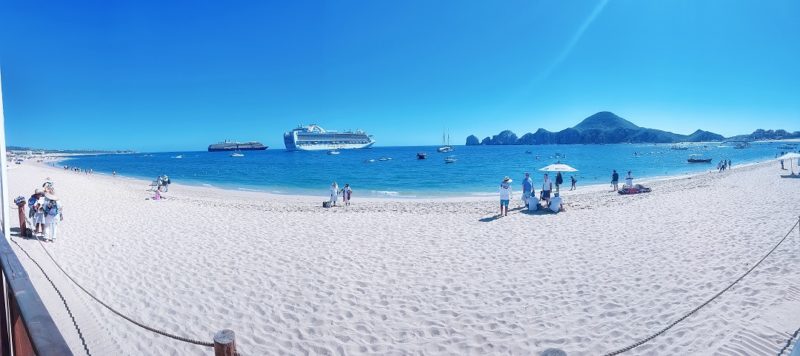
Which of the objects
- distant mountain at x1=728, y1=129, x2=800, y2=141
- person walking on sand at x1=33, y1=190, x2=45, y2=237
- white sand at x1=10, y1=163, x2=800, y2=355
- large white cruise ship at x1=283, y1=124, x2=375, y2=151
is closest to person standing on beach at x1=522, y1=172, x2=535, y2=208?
white sand at x1=10, y1=163, x2=800, y2=355

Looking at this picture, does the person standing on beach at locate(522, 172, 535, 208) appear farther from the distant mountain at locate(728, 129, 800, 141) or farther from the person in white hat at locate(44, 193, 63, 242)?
the distant mountain at locate(728, 129, 800, 141)

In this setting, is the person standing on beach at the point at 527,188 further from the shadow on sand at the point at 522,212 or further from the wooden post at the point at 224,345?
the wooden post at the point at 224,345

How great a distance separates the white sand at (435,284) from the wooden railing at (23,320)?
8.22 feet

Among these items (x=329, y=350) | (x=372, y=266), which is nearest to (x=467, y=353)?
(x=329, y=350)

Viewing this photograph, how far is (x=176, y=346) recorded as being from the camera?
4398mm

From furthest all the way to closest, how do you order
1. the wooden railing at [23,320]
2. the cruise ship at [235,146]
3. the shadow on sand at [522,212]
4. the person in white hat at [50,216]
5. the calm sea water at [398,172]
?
1. the cruise ship at [235,146]
2. the calm sea water at [398,172]
3. the shadow on sand at [522,212]
4. the person in white hat at [50,216]
5. the wooden railing at [23,320]

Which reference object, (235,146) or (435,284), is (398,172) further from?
(235,146)

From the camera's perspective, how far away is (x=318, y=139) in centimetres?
10956

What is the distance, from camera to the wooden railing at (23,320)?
1.12 m

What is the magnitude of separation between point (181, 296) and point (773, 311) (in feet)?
27.1

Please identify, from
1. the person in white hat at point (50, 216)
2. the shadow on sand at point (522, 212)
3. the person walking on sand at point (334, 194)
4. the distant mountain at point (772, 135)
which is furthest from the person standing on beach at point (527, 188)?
the distant mountain at point (772, 135)

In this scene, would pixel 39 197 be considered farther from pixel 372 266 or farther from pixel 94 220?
pixel 372 266

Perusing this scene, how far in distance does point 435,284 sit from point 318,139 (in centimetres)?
10688

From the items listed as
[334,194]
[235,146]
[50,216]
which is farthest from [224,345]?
[235,146]
